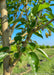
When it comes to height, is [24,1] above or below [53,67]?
above

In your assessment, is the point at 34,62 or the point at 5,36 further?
the point at 5,36

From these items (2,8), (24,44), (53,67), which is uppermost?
(2,8)

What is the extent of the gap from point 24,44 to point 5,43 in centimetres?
10

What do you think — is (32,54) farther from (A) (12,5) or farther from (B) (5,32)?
(A) (12,5)

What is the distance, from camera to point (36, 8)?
0.74 feet

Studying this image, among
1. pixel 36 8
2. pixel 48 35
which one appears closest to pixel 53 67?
pixel 48 35

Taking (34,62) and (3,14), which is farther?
(3,14)

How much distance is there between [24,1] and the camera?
0.39m

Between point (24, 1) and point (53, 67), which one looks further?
point (53, 67)

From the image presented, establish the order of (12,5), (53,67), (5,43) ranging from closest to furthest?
(5,43)
(12,5)
(53,67)

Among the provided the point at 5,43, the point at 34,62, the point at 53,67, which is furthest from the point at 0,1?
the point at 53,67

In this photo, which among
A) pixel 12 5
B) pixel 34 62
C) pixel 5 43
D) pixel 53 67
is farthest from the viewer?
pixel 53 67

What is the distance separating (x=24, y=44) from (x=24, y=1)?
223 mm

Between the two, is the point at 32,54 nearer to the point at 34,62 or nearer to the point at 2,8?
the point at 34,62
